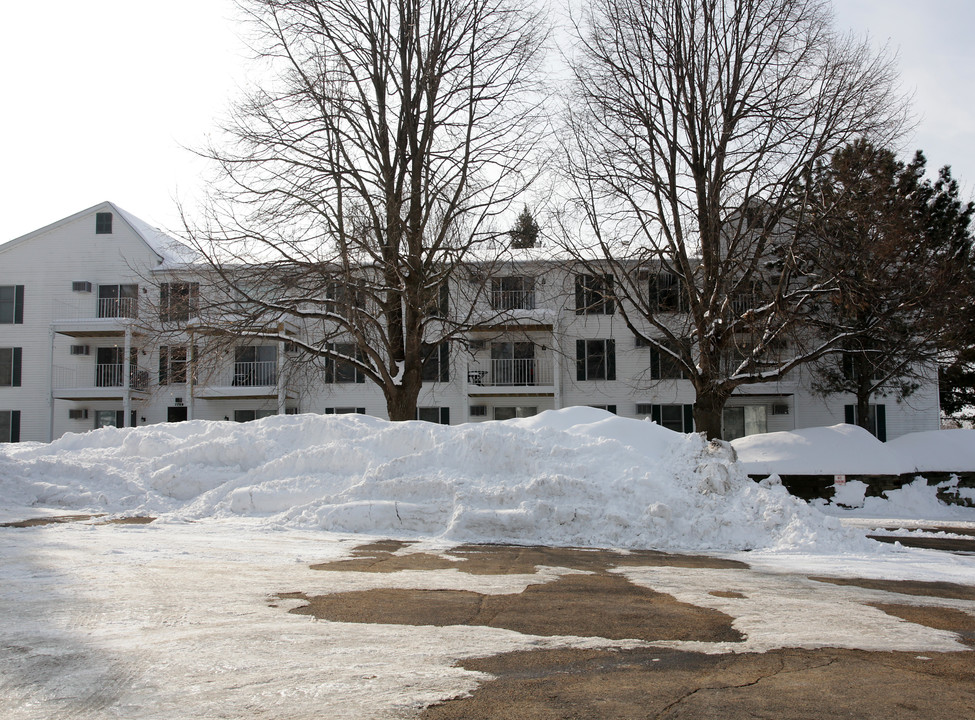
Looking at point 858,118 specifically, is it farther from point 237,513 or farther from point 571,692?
point 571,692

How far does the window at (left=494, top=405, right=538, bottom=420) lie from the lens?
29.1 m

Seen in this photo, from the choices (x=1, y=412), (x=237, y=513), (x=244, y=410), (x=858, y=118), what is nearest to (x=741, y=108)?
(x=858, y=118)

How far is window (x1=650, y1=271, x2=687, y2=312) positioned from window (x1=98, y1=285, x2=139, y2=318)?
19.0 metres

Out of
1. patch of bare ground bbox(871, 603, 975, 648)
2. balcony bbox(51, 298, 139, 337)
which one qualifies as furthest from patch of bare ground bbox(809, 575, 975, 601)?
balcony bbox(51, 298, 139, 337)

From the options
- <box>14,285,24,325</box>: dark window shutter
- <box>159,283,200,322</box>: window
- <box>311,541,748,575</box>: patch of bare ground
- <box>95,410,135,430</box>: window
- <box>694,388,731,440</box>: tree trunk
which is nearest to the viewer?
<box>311,541,748,575</box>: patch of bare ground

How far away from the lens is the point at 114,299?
29.8 metres

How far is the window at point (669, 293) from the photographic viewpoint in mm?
20969

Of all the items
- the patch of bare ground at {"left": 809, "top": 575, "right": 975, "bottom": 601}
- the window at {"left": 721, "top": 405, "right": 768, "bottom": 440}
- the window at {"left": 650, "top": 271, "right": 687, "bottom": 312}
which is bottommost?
the patch of bare ground at {"left": 809, "top": 575, "right": 975, "bottom": 601}

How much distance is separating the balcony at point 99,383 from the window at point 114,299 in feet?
6.67

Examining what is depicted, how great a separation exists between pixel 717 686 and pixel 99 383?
100ft

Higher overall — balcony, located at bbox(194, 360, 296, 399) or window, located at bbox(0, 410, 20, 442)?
balcony, located at bbox(194, 360, 296, 399)

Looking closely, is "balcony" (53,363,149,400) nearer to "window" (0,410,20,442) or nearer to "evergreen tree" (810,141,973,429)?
"window" (0,410,20,442)

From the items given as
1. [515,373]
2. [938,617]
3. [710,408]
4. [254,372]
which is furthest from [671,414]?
[938,617]

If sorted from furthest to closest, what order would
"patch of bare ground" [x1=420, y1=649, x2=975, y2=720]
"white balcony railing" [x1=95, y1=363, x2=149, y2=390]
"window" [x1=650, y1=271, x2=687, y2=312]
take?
"white balcony railing" [x1=95, y1=363, x2=149, y2=390]
"window" [x1=650, y1=271, x2=687, y2=312]
"patch of bare ground" [x1=420, y1=649, x2=975, y2=720]
